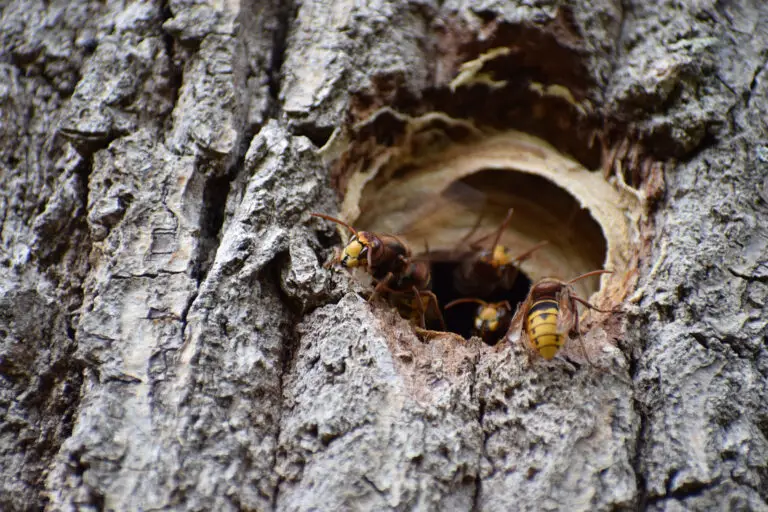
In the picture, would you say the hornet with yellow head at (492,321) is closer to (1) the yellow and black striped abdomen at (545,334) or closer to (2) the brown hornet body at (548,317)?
(2) the brown hornet body at (548,317)

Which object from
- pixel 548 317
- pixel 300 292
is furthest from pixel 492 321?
pixel 300 292

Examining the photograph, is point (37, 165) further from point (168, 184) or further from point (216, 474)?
point (216, 474)

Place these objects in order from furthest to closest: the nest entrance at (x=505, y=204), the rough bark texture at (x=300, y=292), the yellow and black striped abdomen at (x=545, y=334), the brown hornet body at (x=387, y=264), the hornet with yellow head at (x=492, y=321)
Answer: the hornet with yellow head at (x=492, y=321) → the nest entrance at (x=505, y=204) → the brown hornet body at (x=387, y=264) → the yellow and black striped abdomen at (x=545, y=334) → the rough bark texture at (x=300, y=292)

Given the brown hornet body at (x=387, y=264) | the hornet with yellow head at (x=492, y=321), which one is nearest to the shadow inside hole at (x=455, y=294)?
the hornet with yellow head at (x=492, y=321)

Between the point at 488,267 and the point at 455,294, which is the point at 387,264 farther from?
the point at 455,294

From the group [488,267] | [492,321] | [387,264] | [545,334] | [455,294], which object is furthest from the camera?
[455,294]
